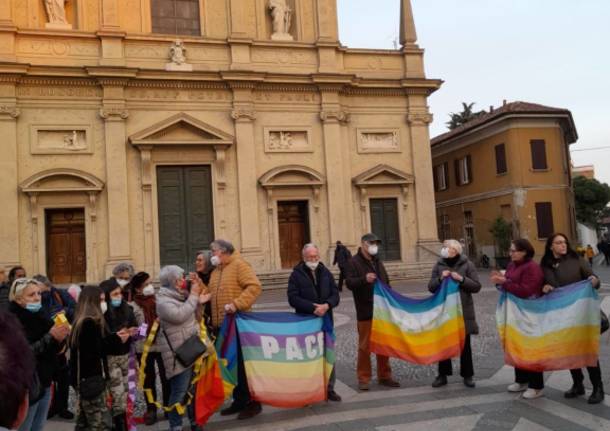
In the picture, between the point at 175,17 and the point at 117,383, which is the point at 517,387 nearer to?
the point at 117,383

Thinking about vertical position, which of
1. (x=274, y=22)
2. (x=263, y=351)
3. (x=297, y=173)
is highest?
(x=274, y=22)

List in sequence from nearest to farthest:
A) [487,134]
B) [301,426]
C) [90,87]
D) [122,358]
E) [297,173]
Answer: [122,358] < [301,426] < [90,87] < [297,173] < [487,134]

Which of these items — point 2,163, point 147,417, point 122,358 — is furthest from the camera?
point 2,163

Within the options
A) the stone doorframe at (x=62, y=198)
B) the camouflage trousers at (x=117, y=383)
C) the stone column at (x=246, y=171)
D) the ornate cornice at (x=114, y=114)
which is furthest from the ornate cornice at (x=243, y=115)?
the camouflage trousers at (x=117, y=383)

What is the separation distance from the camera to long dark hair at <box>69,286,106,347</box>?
4.50 metres

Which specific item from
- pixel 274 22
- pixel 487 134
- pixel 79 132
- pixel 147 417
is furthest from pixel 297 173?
pixel 147 417

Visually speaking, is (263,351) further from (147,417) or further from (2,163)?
(2,163)

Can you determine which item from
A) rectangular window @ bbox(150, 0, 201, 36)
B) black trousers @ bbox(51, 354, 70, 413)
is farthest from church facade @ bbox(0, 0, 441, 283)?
black trousers @ bbox(51, 354, 70, 413)

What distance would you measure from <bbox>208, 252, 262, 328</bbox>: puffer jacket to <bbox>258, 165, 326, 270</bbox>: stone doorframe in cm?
1448

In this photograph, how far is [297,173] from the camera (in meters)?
21.1

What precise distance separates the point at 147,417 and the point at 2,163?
1544 cm

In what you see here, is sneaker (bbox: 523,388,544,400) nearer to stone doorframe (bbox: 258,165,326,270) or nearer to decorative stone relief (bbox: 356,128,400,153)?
stone doorframe (bbox: 258,165,326,270)

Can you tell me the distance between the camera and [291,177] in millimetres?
21031

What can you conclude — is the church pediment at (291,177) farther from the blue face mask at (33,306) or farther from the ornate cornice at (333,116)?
the blue face mask at (33,306)
